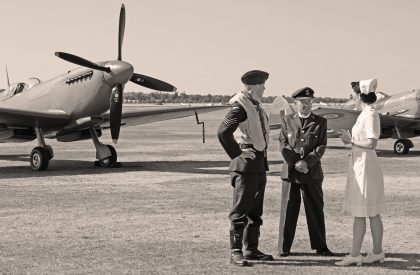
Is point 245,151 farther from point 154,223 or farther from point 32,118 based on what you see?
point 32,118

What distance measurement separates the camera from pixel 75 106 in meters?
18.0

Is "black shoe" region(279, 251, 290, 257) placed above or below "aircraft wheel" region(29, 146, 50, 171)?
below

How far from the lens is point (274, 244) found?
7.55 metres

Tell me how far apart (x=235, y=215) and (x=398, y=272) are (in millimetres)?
1589

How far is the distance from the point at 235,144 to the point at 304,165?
2.66 ft

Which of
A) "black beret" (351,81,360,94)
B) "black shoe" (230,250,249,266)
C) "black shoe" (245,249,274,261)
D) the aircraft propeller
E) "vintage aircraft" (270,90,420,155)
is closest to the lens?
"black shoe" (230,250,249,266)

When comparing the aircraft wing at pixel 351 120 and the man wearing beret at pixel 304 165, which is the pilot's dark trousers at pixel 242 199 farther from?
the aircraft wing at pixel 351 120

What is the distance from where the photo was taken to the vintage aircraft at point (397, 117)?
22984 millimetres

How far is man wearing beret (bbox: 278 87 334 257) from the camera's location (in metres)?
6.82

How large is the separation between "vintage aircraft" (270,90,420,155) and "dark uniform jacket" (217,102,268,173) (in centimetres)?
1647

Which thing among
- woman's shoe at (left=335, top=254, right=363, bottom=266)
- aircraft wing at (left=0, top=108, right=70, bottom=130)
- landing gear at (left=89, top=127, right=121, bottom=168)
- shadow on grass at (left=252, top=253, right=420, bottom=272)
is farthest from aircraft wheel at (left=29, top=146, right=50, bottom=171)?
woman's shoe at (left=335, top=254, right=363, bottom=266)

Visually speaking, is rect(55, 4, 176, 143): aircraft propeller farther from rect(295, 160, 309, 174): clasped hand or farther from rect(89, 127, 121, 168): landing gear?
rect(295, 160, 309, 174): clasped hand

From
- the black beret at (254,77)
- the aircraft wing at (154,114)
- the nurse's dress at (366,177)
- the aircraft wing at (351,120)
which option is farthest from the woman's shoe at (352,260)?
the aircraft wing at (351,120)

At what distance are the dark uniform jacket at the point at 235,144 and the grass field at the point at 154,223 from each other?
3.11 feet
